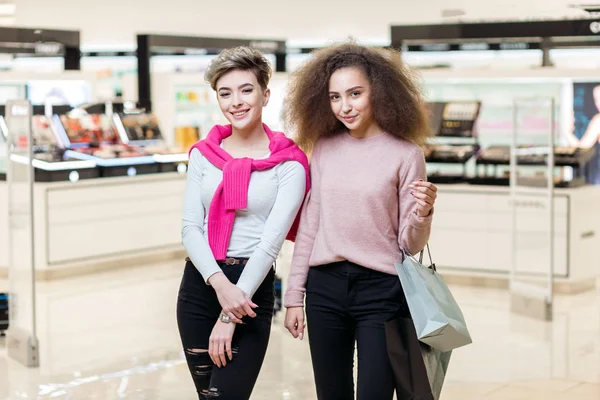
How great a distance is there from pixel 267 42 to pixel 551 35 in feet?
16.8

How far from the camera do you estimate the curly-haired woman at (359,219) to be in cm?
277

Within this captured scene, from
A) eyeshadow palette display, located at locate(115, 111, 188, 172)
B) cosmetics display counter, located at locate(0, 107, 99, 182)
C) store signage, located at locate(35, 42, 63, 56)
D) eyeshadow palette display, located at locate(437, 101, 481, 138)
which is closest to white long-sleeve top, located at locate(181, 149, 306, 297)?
cosmetics display counter, located at locate(0, 107, 99, 182)

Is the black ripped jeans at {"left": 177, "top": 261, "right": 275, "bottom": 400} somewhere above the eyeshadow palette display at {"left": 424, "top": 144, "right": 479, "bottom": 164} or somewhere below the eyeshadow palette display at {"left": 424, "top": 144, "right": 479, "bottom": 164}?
below

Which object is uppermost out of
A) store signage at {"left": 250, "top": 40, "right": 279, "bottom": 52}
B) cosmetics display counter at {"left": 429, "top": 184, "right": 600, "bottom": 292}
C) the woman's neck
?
store signage at {"left": 250, "top": 40, "right": 279, "bottom": 52}

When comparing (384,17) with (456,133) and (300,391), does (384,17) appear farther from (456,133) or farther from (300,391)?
(300,391)

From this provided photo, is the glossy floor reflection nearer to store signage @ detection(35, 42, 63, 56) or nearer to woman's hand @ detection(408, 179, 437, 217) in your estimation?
woman's hand @ detection(408, 179, 437, 217)

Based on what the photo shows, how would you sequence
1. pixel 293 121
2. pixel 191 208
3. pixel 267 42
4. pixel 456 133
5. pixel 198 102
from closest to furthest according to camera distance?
pixel 191 208, pixel 293 121, pixel 456 133, pixel 198 102, pixel 267 42

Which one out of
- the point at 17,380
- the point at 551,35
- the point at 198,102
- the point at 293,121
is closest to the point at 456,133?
the point at 551,35

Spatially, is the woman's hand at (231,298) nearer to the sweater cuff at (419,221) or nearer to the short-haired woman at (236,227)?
the short-haired woman at (236,227)

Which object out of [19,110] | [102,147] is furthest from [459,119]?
[19,110]

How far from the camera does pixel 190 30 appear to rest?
46.5ft

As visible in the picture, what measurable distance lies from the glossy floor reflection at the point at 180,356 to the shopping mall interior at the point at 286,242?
0.02m

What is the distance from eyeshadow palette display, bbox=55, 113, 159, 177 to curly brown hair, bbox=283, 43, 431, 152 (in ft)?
21.7

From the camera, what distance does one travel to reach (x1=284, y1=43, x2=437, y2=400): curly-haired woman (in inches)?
109
